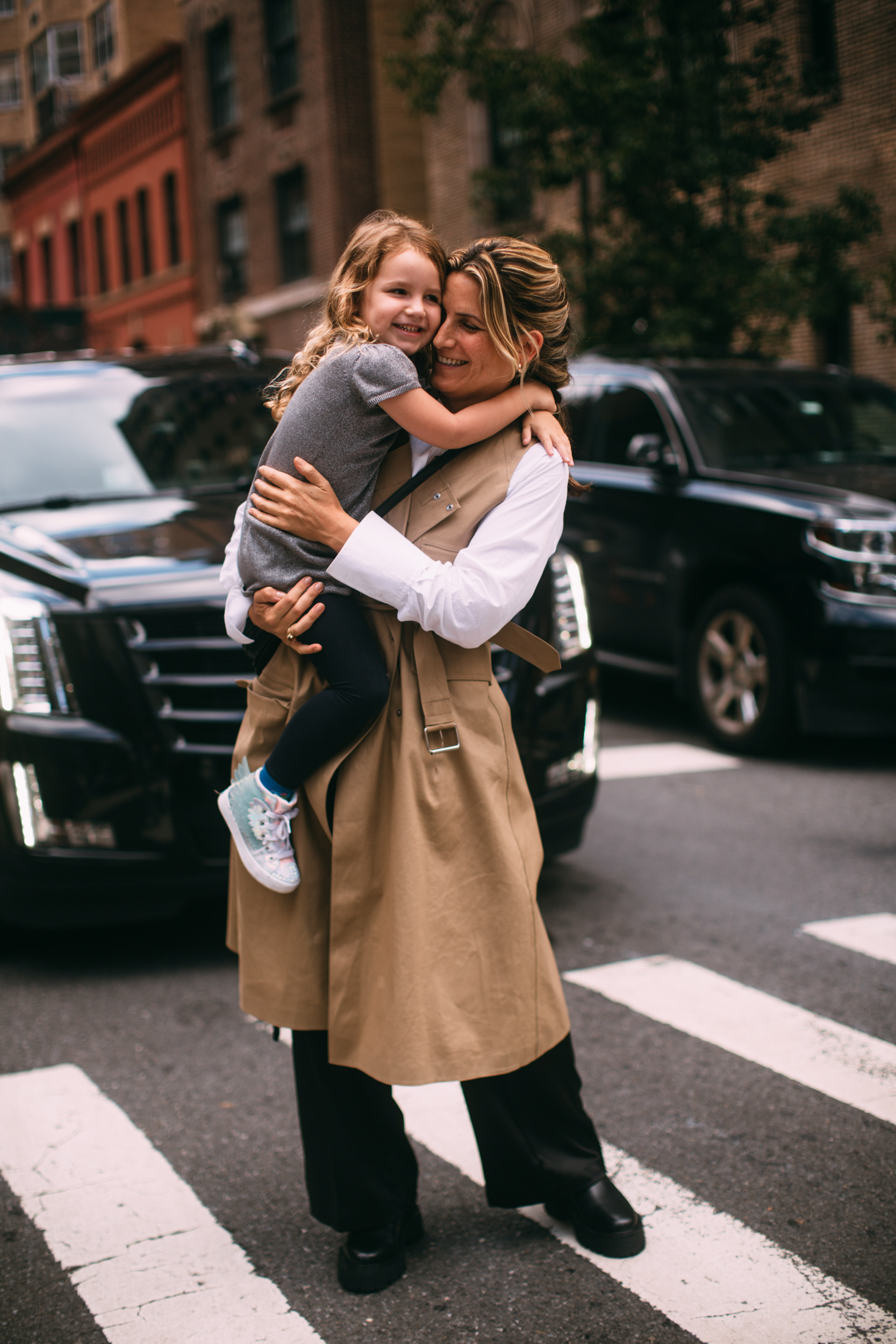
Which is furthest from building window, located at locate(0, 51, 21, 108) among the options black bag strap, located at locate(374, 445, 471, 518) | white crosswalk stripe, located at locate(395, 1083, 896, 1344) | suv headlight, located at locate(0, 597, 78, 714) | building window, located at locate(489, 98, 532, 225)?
white crosswalk stripe, located at locate(395, 1083, 896, 1344)

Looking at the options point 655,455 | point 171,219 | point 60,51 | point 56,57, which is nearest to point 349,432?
point 655,455

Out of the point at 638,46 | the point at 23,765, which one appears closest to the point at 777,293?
the point at 638,46

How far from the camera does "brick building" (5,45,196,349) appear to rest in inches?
1255

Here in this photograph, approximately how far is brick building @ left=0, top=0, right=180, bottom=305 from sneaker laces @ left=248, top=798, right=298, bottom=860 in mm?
14622

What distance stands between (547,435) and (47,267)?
1634 inches

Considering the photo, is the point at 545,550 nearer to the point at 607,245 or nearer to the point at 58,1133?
the point at 58,1133

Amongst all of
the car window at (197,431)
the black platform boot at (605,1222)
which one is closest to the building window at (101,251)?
the car window at (197,431)

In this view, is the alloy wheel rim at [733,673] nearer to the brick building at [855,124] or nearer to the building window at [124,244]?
the brick building at [855,124]

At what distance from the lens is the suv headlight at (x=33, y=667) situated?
4250 millimetres

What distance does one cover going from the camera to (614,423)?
859cm

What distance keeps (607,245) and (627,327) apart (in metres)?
0.75

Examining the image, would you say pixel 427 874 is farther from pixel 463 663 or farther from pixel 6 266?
pixel 6 266

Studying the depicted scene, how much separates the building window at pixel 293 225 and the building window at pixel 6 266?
59.8 feet

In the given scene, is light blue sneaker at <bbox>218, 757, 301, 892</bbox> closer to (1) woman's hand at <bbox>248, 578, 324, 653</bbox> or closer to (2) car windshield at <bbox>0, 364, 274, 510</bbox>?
(1) woman's hand at <bbox>248, 578, 324, 653</bbox>
